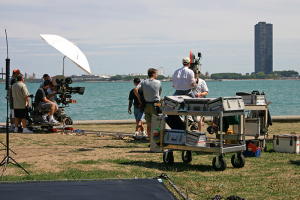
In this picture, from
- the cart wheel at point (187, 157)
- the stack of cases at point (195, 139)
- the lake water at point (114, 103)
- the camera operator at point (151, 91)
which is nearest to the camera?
the stack of cases at point (195, 139)

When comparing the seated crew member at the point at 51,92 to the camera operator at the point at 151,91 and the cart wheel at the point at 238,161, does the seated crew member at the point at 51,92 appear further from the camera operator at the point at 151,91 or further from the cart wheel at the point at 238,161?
the cart wheel at the point at 238,161

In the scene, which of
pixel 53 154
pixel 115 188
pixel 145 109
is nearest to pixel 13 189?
pixel 115 188

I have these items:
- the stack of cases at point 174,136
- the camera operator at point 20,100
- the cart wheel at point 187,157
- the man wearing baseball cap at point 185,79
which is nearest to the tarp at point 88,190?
the stack of cases at point 174,136

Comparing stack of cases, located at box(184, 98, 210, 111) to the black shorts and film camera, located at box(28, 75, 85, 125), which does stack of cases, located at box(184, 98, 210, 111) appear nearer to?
film camera, located at box(28, 75, 85, 125)

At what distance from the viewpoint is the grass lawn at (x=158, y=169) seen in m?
4.55

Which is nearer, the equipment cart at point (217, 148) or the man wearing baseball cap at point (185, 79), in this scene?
the equipment cart at point (217, 148)

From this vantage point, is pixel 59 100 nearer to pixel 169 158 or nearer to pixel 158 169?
pixel 169 158

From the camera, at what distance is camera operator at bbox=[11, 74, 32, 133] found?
1011 centimetres

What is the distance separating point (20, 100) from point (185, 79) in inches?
204

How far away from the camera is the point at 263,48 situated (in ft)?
591

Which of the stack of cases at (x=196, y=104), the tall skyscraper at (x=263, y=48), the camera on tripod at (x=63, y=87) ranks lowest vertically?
the stack of cases at (x=196, y=104)

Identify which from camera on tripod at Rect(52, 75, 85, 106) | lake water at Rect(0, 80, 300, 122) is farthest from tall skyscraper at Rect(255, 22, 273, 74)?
camera on tripod at Rect(52, 75, 85, 106)

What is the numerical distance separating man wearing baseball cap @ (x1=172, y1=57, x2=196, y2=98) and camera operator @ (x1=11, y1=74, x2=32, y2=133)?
478 centimetres

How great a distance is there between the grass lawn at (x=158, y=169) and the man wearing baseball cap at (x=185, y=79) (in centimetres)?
125
